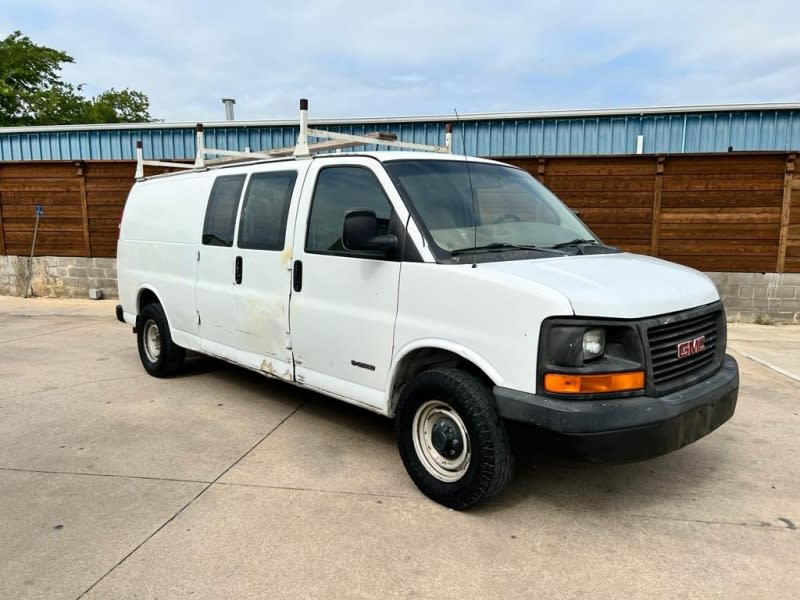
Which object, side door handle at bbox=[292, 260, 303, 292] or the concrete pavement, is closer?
the concrete pavement

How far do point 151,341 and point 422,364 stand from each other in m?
3.78

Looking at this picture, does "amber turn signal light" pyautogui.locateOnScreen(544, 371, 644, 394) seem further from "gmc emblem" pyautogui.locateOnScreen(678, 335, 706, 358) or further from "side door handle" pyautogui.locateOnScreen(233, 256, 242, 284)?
"side door handle" pyautogui.locateOnScreen(233, 256, 242, 284)

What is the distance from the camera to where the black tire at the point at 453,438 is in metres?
3.04

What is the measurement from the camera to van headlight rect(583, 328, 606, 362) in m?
2.80

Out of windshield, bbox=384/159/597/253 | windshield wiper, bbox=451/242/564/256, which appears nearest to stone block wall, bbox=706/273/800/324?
windshield, bbox=384/159/597/253

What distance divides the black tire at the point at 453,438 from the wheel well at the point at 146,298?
3811 millimetres

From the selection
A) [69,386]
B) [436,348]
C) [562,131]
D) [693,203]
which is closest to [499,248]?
[436,348]

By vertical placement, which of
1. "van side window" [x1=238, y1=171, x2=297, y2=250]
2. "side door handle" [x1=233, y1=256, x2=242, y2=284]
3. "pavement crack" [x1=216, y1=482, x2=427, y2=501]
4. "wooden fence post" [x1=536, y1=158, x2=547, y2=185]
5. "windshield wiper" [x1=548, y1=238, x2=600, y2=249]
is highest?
"wooden fence post" [x1=536, y1=158, x2=547, y2=185]

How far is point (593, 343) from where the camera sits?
282 cm

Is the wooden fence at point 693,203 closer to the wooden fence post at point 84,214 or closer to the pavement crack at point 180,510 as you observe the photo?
the pavement crack at point 180,510

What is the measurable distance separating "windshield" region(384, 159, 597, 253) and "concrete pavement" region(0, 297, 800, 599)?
136 cm

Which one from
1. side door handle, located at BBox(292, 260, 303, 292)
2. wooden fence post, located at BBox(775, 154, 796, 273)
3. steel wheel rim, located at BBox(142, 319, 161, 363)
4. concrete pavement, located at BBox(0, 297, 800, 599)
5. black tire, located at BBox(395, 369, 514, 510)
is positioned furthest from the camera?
wooden fence post, located at BBox(775, 154, 796, 273)

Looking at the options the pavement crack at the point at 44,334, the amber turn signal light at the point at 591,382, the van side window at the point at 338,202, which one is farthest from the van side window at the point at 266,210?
the pavement crack at the point at 44,334

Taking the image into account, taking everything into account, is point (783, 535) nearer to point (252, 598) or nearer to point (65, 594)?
point (252, 598)
